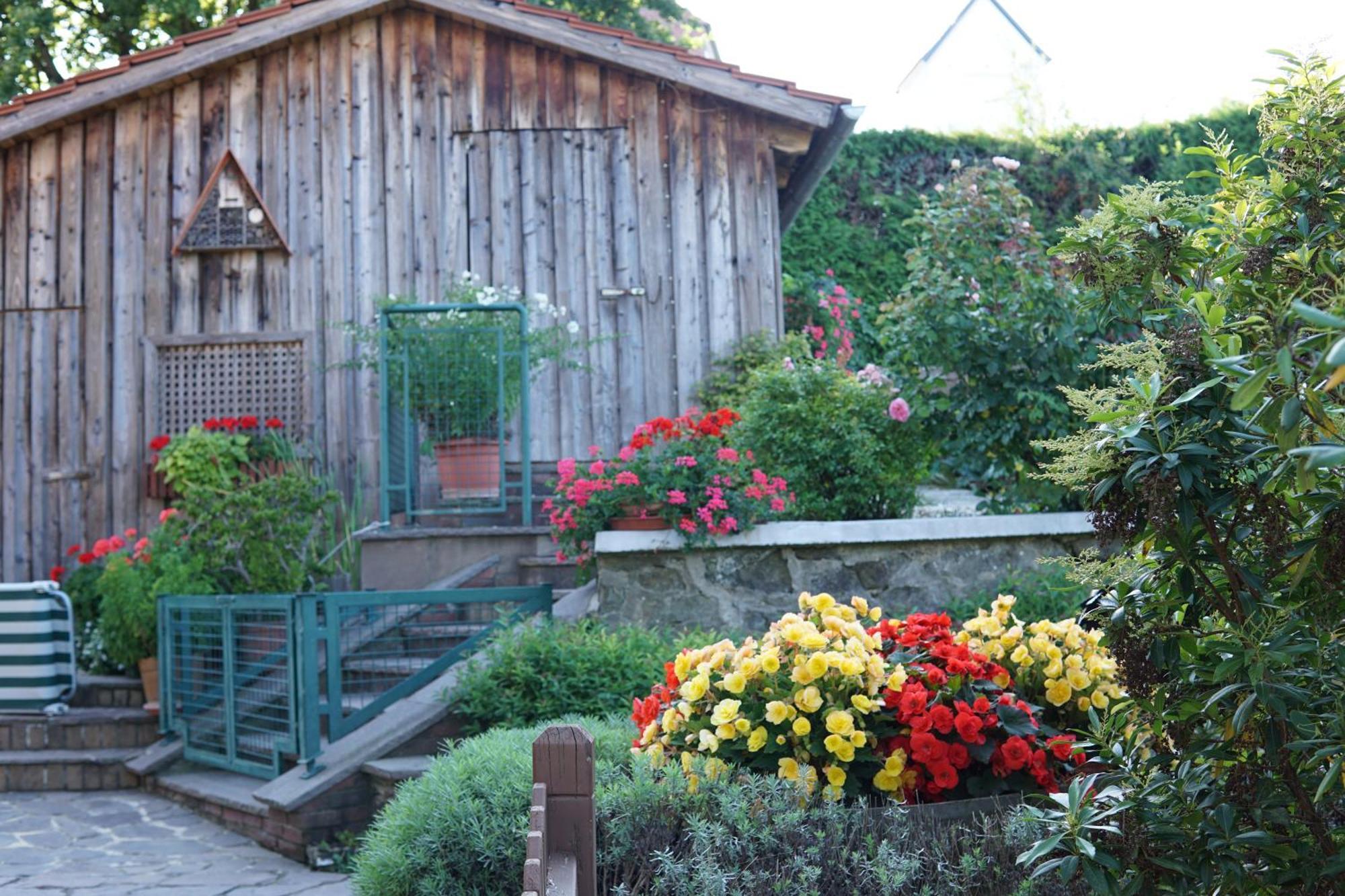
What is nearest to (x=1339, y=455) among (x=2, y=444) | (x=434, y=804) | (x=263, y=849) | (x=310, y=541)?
(x=434, y=804)

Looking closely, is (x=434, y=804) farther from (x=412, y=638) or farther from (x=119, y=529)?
(x=119, y=529)

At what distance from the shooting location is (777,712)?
145 inches

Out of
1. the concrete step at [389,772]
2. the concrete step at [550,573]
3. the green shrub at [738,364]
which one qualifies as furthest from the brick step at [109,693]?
the green shrub at [738,364]

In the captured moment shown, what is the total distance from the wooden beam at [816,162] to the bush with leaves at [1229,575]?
6.78m

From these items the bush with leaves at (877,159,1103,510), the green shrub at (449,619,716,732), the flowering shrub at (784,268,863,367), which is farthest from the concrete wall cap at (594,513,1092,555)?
the flowering shrub at (784,268,863,367)

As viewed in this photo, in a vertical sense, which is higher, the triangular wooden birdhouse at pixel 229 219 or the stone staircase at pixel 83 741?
the triangular wooden birdhouse at pixel 229 219

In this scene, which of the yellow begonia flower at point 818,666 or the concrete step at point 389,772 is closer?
the yellow begonia flower at point 818,666

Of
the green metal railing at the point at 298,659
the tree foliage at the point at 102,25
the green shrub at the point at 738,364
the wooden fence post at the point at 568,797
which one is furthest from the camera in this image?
the tree foliage at the point at 102,25

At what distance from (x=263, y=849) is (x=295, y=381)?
14.9 ft

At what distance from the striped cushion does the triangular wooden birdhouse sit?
3.15 m

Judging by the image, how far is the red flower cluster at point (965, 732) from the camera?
3721 millimetres

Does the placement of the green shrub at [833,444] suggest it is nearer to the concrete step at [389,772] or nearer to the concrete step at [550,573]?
the concrete step at [550,573]

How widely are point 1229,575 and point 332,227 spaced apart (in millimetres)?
8514

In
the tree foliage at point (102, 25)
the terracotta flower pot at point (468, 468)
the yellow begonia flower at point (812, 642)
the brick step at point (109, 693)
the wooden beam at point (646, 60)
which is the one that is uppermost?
the tree foliage at point (102, 25)
